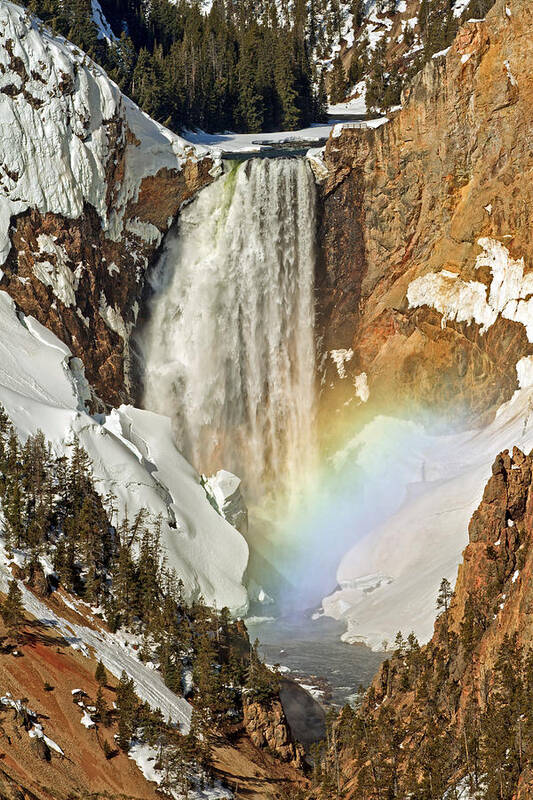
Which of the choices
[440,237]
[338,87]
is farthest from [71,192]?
[338,87]

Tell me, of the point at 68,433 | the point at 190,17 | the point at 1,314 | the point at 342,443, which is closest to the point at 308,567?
the point at 342,443

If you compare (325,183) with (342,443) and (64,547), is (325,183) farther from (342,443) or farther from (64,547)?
(64,547)

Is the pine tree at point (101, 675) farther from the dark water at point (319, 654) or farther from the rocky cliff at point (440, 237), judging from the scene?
the rocky cliff at point (440, 237)

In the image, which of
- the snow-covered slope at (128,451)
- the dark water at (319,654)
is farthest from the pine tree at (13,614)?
the dark water at (319,654)

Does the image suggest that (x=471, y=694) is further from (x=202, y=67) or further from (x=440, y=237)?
(x=202, y=67)

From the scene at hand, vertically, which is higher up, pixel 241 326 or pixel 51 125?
pixel 51 125

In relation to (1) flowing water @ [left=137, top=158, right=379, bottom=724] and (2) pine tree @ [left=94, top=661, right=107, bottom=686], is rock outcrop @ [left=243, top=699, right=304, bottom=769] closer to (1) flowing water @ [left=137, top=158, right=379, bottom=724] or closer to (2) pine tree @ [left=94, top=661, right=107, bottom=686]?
(2) pine tree @ [left=94, top=661, right=107, bottom=686]
